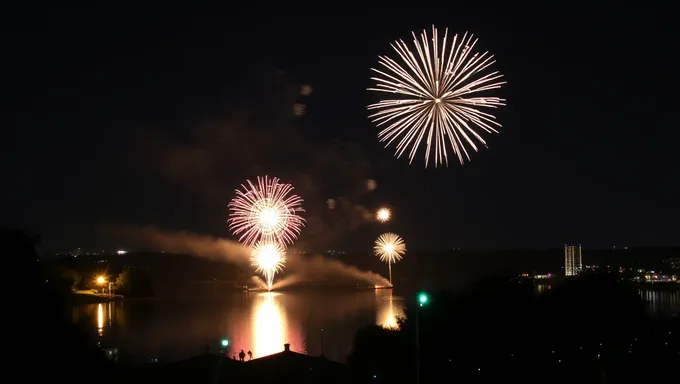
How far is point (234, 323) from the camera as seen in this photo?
43312 millimetres

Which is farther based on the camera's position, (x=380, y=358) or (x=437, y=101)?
(x=380, y=358)

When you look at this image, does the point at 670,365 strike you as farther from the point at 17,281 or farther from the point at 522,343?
the point at 17,281

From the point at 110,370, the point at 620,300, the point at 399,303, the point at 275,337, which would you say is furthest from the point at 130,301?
the point at 110,370

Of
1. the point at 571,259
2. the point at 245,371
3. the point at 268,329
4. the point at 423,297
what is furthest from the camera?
the point at 571,259

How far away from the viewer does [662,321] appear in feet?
78.0

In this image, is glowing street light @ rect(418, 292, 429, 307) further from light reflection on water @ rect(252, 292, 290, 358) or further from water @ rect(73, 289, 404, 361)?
light reflection on water @ rect(252, 292, 290, 358)

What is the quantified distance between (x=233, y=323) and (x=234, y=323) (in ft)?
0.20

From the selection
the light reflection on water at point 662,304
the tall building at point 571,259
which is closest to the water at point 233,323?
the light reflection on water at point 662,304

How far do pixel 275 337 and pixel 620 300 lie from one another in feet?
58.3

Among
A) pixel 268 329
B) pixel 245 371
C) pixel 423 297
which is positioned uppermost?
pixel 423 297

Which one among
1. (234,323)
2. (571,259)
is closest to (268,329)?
(234,323)

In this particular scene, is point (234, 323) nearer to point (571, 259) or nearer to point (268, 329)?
point (268, 329)

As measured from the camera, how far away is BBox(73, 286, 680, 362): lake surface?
30.7 metres

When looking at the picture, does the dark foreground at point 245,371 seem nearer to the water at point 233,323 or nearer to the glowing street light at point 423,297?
the glowing street light at point 423,297
